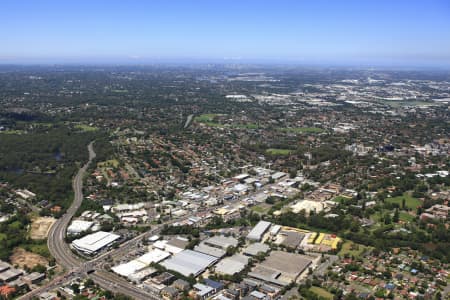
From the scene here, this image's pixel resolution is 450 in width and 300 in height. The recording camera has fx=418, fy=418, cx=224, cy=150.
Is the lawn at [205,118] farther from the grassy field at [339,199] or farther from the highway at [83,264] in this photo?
the highway at [83,264]

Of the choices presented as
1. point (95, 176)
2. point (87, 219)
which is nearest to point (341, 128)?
point (95, 176)

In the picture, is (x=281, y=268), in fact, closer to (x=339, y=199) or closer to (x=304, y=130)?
(x=339, y=199)

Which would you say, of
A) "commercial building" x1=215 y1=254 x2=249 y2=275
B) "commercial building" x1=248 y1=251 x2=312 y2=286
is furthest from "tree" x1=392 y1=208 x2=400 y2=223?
"commercial building" x1=215 y1=254 x2=249 y2=275

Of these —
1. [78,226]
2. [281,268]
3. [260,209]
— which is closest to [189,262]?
[281,268]

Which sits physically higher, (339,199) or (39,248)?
(39,248)

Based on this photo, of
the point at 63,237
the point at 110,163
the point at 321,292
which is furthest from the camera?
the point at 110,163

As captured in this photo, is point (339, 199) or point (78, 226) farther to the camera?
point (339, 199)

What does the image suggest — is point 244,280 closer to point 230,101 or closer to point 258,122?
point 258,122

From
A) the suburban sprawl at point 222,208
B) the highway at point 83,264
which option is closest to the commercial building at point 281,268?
the suburban sprawl at point 222,208
